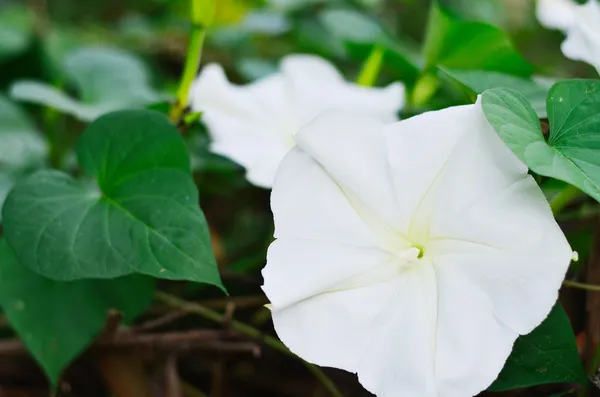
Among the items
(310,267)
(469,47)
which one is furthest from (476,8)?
(310,267)

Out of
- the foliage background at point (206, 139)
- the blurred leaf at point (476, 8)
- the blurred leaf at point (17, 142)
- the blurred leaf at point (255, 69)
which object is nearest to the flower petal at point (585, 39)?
the foliage background at point (206, 139)

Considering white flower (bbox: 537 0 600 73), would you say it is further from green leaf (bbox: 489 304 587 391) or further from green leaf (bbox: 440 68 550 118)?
green leaf (bbox: 489 304 587 391)

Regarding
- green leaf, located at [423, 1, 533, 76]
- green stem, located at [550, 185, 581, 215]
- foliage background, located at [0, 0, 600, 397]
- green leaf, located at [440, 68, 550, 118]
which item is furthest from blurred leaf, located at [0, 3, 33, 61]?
green stem, located at [550, 185, 581, 215]

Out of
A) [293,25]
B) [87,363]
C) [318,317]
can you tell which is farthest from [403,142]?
[293,25]

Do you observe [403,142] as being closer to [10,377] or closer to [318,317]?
[318,317]

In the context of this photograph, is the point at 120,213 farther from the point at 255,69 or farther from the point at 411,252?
the point at 255,69

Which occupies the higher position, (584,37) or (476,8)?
(584,37)
